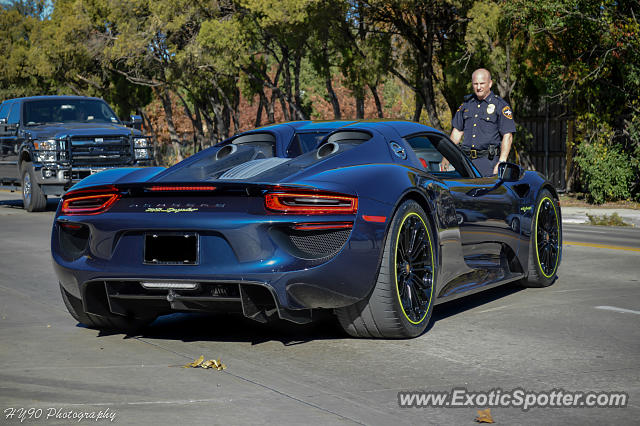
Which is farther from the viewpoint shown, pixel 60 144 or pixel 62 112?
pixel 62 112

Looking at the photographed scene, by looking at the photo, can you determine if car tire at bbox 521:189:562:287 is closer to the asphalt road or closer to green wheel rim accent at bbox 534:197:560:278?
green wheel rim accent at bbox 534:197:560:278

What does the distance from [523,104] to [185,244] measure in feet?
69.3

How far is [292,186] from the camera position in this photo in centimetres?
531

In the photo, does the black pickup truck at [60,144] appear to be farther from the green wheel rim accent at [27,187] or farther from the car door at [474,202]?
the car door at [474,202]

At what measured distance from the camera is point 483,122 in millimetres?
10117

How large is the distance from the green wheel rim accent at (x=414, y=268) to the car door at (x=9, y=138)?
1441 centimetres

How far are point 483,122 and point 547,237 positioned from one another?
220 cm

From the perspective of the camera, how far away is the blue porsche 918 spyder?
529 cm

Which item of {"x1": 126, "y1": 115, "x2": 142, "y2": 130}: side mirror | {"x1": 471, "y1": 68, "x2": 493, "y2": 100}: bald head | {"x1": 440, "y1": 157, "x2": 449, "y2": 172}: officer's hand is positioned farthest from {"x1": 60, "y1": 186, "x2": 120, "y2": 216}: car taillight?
{"x1": 126, "y1": 115, "x2": 142, "y2": 130}: side mirror

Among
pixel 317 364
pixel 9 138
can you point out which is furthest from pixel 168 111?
pixel 317 364

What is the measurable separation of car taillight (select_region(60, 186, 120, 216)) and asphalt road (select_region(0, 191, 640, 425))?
2.80 ft

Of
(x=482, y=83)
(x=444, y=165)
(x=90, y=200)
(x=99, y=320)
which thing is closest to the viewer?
(x=90, y=200)

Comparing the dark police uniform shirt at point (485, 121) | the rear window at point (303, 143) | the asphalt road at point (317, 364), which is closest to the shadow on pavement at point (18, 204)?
the dark police uniform shirt at point (485, 121)

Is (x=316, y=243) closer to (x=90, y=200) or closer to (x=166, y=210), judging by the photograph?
(x=166, y=210)
